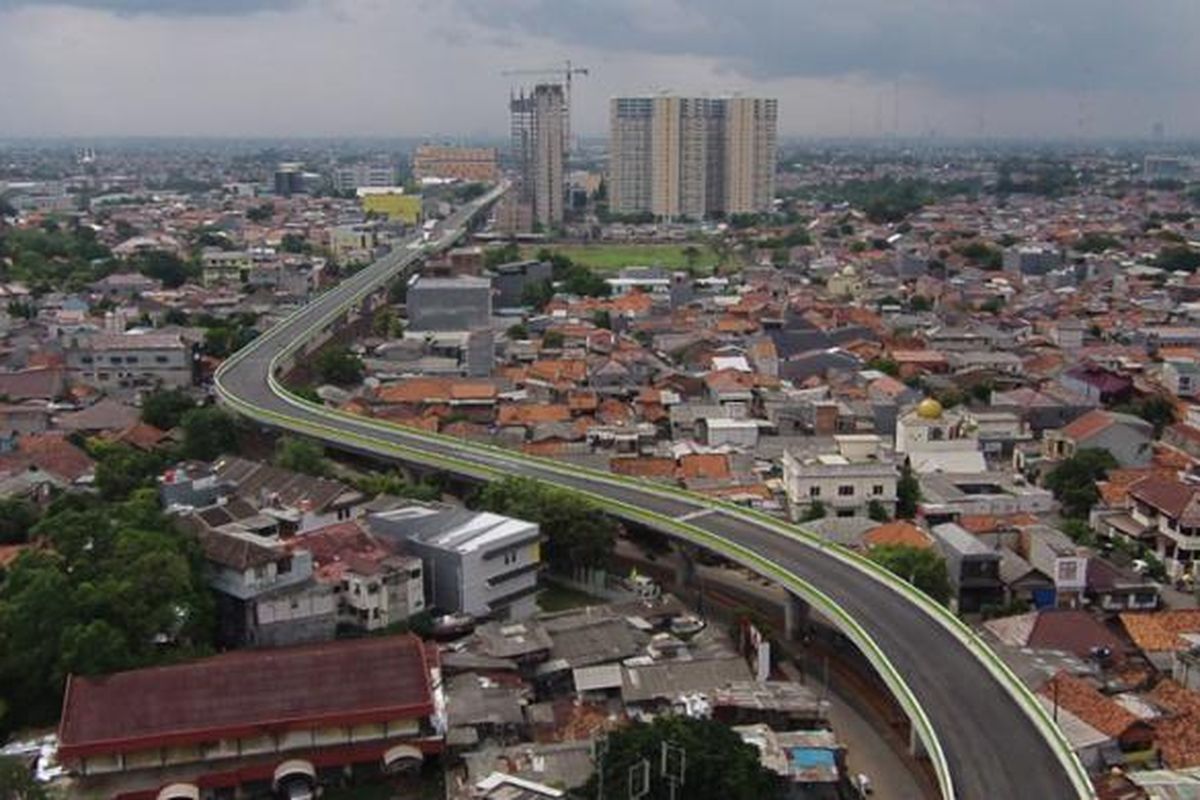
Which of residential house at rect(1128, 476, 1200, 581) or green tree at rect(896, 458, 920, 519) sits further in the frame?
green tree at rect(896, 458, 920, 519)

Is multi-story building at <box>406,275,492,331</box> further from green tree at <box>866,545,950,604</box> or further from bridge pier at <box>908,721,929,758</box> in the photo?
bridge pier at <box>908,721,929,758</box>

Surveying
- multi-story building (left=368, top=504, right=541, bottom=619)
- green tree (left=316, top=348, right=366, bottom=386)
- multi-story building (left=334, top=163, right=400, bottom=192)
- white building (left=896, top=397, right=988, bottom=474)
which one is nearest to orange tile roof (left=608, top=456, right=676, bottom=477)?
white building (left=896, top=397, right=988, bottom=474)

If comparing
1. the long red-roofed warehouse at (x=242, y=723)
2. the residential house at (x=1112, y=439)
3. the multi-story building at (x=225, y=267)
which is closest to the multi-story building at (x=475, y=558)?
the long red-roofed warehouse at (x=242, y=723)

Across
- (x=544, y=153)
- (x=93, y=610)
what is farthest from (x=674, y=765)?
(x=544, y=153)

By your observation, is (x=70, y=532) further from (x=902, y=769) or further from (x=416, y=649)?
(x=902, y=769)

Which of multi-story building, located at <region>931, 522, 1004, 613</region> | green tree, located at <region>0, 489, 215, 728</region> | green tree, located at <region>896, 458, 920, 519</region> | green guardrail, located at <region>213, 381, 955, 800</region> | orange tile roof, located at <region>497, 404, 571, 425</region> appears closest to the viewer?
green guardrail, located at <region>213, 381, 955, 800</region>

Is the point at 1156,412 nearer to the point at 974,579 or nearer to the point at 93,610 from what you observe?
the point at 974,579

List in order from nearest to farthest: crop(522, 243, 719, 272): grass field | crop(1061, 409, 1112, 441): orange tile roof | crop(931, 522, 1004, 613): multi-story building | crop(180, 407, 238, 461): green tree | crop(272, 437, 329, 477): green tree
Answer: crop(931, 522, 1004, 613): multi-story building
crop(272, 437, 329, 477): green tree
crop(1061, 409, 1112, 441): orange tile roof
crop(180, 407, 238, 461): green tree
crop(522, 243, 719, 272): grass field
